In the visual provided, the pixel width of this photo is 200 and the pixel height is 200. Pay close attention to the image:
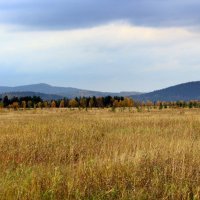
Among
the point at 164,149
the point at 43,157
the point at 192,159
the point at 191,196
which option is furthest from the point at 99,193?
the point at 43,157

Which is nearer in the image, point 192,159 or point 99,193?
point 99,193

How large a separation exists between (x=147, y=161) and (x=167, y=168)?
0.51 meters

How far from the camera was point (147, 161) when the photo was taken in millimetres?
8516

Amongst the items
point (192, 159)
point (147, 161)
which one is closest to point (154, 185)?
point (147, 161)

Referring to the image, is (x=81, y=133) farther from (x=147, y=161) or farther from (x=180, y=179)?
(x=180, y=179)

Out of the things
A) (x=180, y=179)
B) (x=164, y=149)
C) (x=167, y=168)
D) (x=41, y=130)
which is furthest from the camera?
(x=41, y=130)

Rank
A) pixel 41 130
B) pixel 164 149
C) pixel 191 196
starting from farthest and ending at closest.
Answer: pixel 41 130
pixel 164 149
pixel 191 196

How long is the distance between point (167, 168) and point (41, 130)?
23.9 feet

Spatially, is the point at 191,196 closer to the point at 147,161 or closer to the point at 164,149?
the point at 147,161

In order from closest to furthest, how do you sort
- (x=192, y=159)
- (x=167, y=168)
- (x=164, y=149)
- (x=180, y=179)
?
(x=180, y=179)
(x=167, y=168)
(x=192, y=159)
(x=164, y=149)

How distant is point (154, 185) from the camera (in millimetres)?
7172

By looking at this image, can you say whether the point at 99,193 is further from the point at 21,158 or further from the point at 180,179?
the point at 21,158

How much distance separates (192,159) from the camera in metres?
8.93

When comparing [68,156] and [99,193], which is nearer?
[99,193]
